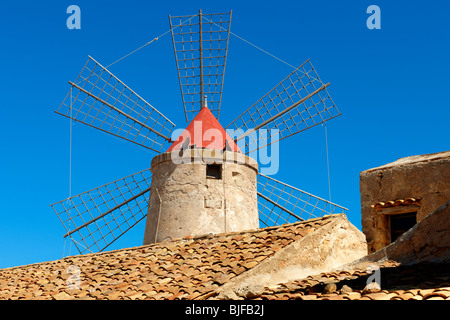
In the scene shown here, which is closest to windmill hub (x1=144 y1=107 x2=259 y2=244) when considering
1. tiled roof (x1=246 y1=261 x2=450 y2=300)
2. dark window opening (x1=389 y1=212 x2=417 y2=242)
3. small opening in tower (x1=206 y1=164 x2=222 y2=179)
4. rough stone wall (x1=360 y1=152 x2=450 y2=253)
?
small opening in tower (x1=206 y1=164 x2=222 y2=179)

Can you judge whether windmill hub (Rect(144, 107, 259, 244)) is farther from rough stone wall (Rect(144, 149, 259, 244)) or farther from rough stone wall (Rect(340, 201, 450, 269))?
rough stone wall (Rect(340, 201, 450, 269))

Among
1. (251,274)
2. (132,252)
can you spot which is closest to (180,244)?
(132,252)

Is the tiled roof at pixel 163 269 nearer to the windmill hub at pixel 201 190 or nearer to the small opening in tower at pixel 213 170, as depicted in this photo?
the windmill hub at pixel 201 190

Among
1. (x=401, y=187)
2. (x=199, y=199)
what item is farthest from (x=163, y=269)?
(x=401, y=187)

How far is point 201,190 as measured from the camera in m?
10.5

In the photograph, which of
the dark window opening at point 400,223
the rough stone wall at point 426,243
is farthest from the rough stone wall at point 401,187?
the rough stone wall at point 426,243

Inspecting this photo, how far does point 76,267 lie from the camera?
9.68 m

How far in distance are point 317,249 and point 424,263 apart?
54.1 inches

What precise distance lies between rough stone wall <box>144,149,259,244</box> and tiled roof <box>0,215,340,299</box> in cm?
100

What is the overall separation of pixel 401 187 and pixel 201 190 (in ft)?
11.1

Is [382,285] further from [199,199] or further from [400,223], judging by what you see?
[199,199]

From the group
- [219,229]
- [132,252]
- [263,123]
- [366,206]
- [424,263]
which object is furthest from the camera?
[263,123]
